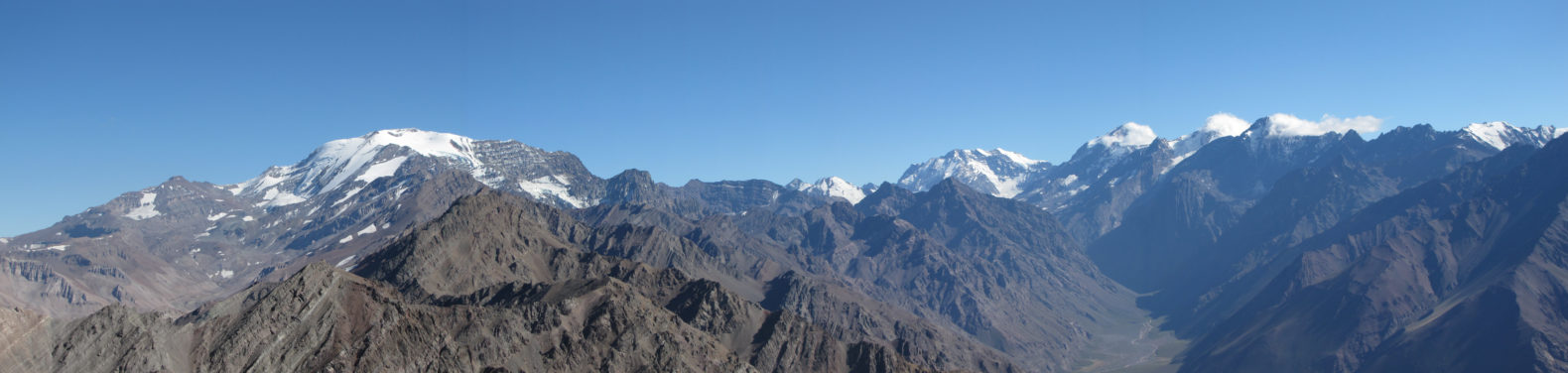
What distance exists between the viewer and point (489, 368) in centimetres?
17650

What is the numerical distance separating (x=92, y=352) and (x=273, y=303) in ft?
91.0

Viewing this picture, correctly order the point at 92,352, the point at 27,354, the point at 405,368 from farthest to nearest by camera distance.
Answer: the point at 405,368
the point at 92,352
the point at 27,354

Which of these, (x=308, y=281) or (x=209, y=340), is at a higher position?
(x=308, y=281)

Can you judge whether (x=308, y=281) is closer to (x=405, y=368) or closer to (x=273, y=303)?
(x=273, y=303)

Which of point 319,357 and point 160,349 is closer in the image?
point 160,349

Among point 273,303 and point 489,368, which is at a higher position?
point 273,303

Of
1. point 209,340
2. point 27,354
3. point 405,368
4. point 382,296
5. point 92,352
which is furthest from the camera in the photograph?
point 382,296

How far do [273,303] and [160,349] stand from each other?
2011 cm

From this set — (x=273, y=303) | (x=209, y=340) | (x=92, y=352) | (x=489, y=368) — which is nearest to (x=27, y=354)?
(x=92, y=352)

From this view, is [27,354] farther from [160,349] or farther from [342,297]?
[342,297]

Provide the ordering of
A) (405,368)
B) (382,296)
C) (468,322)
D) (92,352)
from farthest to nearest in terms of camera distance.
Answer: (468,322)
(382,296)
(405,368)
(92,352)

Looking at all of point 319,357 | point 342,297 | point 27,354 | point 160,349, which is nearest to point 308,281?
point 342,297

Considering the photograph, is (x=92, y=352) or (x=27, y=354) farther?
(x=92, y=352)

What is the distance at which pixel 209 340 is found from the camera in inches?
5901
